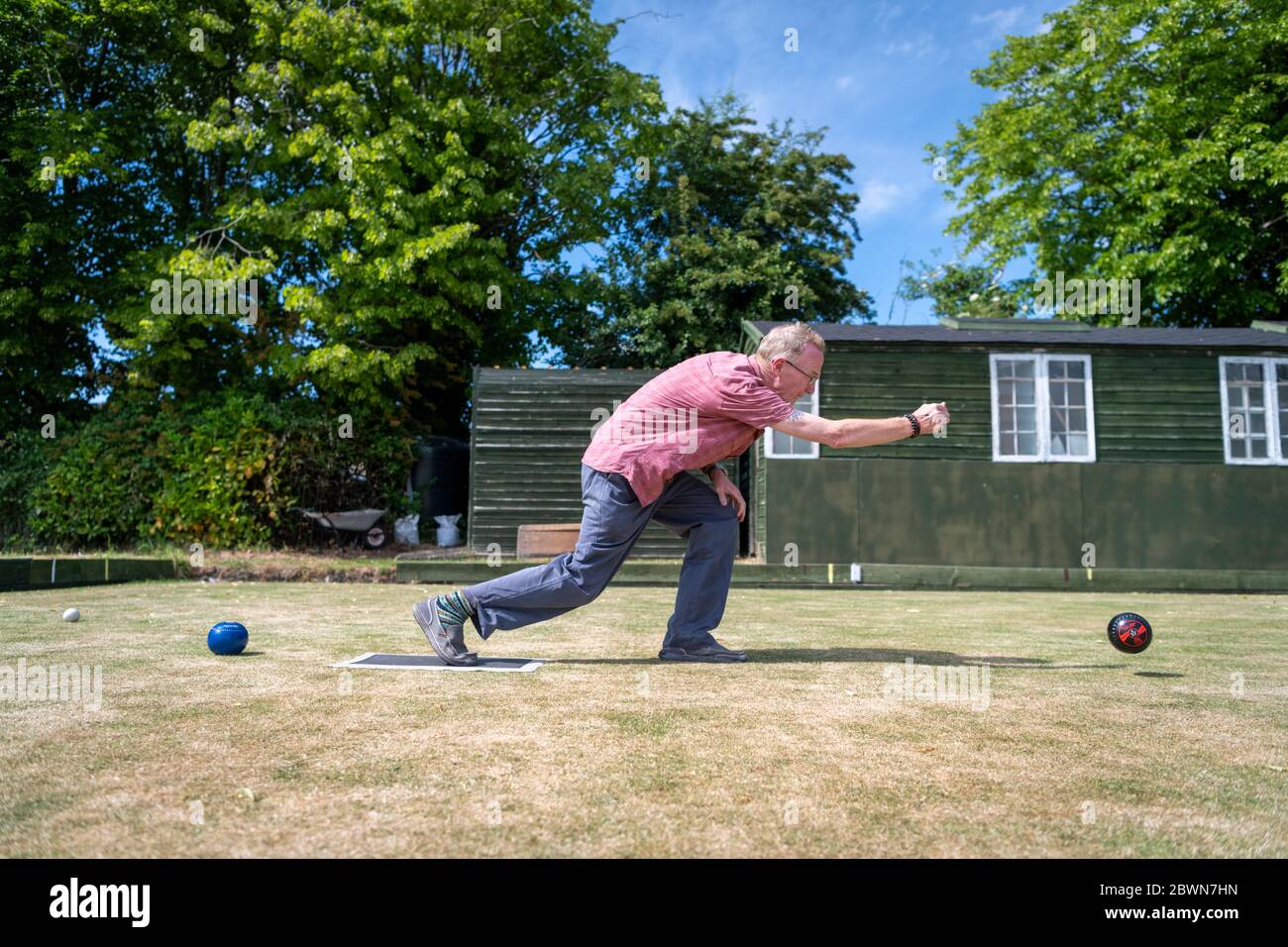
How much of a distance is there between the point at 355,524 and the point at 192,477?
2.89 m

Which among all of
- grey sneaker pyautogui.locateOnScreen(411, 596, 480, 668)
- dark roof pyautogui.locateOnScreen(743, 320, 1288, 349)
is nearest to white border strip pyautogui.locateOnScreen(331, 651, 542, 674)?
grey sneaker pyautogui.locateOnScreen(411, 596, 480, 668)

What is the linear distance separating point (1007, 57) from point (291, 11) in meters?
19.9

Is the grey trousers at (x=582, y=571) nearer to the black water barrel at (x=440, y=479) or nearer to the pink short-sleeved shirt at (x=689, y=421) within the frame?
the pink short-sleeved shirt at (x=689, y=421)

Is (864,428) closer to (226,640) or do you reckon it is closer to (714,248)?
(226,640)

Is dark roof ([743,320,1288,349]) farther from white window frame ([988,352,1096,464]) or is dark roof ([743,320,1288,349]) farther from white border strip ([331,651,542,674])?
white border strip ([331,651,542,674])

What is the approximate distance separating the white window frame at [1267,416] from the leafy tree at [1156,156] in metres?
7.03

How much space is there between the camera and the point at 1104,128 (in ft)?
78.5

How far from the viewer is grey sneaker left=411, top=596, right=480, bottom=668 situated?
431 centimetres

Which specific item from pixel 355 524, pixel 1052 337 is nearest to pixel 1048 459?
pixel 1052 337

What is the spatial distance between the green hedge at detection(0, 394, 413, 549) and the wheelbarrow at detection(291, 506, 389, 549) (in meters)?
0.35

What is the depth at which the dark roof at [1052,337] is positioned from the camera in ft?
51.1

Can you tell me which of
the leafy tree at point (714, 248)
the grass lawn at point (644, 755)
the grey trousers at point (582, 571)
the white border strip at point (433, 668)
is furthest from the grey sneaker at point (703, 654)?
the leafy tree at point (714, 248)

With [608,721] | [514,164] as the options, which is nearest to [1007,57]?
[514,164]

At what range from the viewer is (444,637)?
4.30 meters
